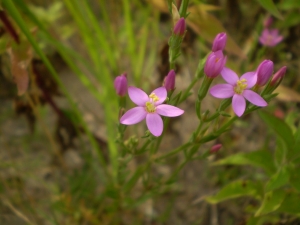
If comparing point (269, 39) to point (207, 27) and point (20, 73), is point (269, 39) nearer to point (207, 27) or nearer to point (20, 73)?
point (207, 27)

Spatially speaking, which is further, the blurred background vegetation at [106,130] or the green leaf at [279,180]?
the blurred background vegetation at [106,130]

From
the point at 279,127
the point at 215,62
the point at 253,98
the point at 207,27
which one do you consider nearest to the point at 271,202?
the point at 279,127

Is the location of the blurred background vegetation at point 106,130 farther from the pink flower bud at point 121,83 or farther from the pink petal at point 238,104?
the pink petal at point 238,104

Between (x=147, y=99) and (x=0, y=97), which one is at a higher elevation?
(x=0, y=97)

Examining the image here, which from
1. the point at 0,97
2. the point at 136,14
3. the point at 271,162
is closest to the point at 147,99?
the point at 271,162

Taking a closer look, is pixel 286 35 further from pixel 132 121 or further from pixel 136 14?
pixel 132 121

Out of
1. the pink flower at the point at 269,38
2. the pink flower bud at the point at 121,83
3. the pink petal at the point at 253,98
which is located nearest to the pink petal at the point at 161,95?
the pink flower bud at the point at 121,83
